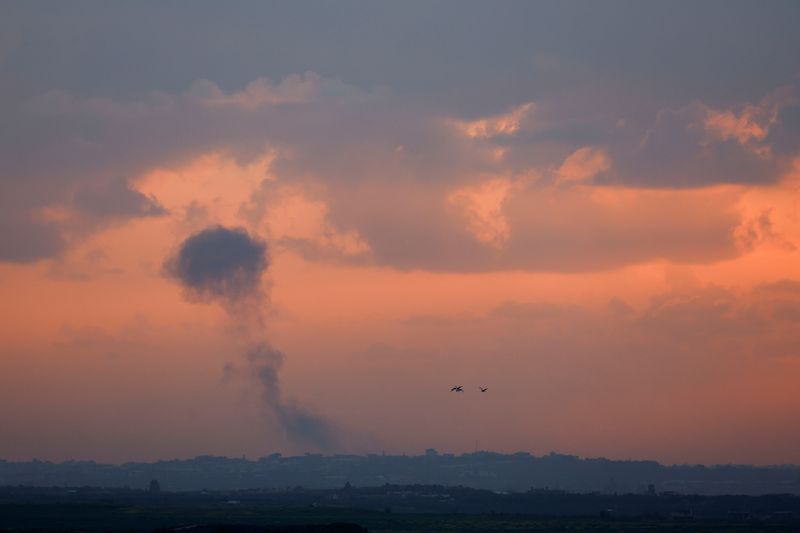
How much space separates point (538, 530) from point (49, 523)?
2450 inches

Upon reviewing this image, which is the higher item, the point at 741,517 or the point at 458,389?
the point at 458,389

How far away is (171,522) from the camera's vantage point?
148 m

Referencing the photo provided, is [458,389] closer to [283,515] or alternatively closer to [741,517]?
[283,515]

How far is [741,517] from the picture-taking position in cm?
17900

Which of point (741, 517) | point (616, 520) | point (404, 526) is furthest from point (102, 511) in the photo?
point (741, 517)

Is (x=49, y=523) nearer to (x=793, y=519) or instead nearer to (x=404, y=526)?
(x=404, y=526)

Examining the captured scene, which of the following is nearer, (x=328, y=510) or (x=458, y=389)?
(x=458, y=389)

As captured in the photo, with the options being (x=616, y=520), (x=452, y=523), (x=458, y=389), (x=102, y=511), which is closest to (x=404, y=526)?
(x=452, y=523)

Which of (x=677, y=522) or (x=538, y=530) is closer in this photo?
(x=538, y=530)

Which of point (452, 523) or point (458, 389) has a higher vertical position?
point (458, 389)

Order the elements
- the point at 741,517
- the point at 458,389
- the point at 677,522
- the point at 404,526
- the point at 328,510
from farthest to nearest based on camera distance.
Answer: the point at 328,510
the point at 741,517
the point at 677,522
the point at 404,526
the point at 458,389

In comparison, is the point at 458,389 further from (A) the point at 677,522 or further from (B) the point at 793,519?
(B) the point at 793,519

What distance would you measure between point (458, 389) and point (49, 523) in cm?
5468

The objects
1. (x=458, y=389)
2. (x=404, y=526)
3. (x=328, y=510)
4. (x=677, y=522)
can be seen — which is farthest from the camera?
(x=328, y=510)
